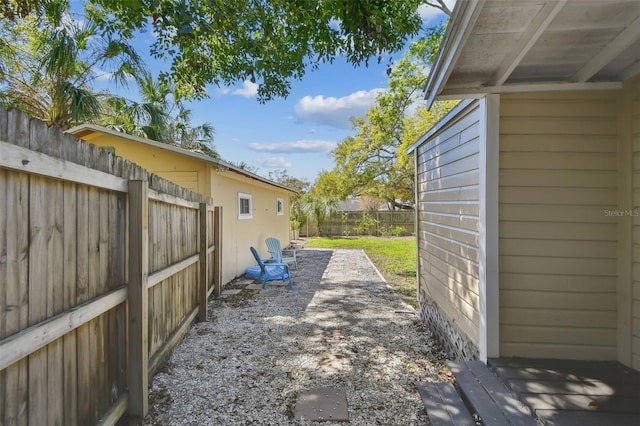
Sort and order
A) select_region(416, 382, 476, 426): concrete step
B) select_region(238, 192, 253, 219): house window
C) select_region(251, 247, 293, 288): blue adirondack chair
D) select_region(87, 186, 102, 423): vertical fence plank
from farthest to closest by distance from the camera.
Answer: select_region(238, 192, 253, 219): house window, select_region(251, 247, 293, 288): blue adirondack chair, select_region(416, 382, 476, 426): concrete step, select_region(87, 186, 102, 423): vertical fence plank

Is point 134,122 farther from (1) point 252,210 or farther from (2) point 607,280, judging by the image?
(2) point 607,280

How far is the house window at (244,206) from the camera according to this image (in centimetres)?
866

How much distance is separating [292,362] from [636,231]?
3147mm

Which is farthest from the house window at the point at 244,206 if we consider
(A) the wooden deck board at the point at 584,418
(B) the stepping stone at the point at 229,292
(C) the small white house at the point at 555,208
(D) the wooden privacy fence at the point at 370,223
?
(D) the wooden privacy fence at the point at 370,223

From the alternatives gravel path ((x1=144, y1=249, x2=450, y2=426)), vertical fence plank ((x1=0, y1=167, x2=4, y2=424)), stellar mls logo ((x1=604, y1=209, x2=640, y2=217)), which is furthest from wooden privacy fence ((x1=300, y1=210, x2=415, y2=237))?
vertical fence plank ((x1=0, y1=167, x2=4, y2=424))

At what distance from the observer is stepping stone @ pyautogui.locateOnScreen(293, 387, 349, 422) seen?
254 centimetres

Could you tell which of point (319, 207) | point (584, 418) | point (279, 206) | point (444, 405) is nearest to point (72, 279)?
point (444, 405)

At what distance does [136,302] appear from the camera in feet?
7.98

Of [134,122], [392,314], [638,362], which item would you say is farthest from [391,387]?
[134,122]

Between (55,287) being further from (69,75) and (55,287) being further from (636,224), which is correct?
(69,75)

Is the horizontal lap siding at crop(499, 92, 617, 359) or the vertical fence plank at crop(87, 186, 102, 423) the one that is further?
the horizontal lap siding at crop(499, 92, 617, 359)

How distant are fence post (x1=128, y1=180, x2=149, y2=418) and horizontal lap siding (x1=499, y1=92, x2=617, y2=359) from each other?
280 centimetres

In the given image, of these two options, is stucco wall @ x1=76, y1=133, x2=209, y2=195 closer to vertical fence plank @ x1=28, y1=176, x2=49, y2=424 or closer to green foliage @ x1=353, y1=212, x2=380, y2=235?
vertical fence plank @ x1=28, y1=176, x2=49, y2=424

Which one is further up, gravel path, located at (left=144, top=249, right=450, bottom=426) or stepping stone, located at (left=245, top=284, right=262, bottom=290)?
gravel path, located at (left=144, top=249, right=450, bottom=426)
